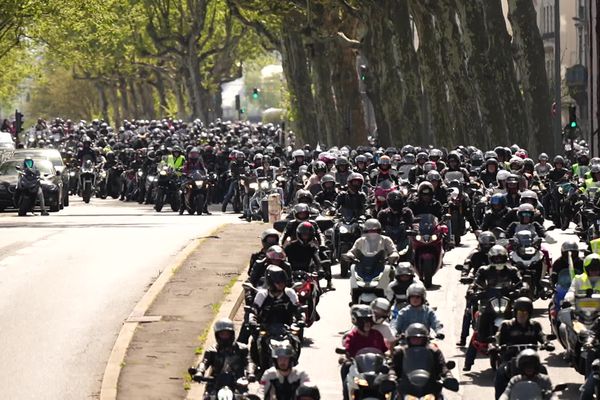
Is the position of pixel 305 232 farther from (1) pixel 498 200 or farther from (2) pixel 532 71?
(2) pixel 532 71

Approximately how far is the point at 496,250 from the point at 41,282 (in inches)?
369

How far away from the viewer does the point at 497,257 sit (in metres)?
21.8

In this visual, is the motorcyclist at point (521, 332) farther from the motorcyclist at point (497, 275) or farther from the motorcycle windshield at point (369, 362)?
the motorcyclist at point (497, 275)

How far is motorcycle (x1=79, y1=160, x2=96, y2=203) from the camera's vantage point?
58438 millimetres

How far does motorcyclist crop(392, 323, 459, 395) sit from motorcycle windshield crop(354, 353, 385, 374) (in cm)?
27

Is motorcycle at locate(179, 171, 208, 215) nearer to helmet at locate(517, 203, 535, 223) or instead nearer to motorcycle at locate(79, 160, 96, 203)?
motorcycle at locate(79, 160, 96, 203)

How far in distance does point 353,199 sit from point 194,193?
1656 centimetres

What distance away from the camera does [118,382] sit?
2002 centimetres

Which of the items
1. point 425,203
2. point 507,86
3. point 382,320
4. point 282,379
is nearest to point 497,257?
point 382,320

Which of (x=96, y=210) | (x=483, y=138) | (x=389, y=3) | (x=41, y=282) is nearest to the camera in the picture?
(x=41, y=282)

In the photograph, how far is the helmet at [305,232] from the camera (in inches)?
960

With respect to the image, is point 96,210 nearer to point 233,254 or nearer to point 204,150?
point 204,150

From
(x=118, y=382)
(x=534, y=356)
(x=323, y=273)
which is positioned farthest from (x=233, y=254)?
(x=534, y=356)

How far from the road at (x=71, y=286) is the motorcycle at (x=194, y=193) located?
3.23 feet
